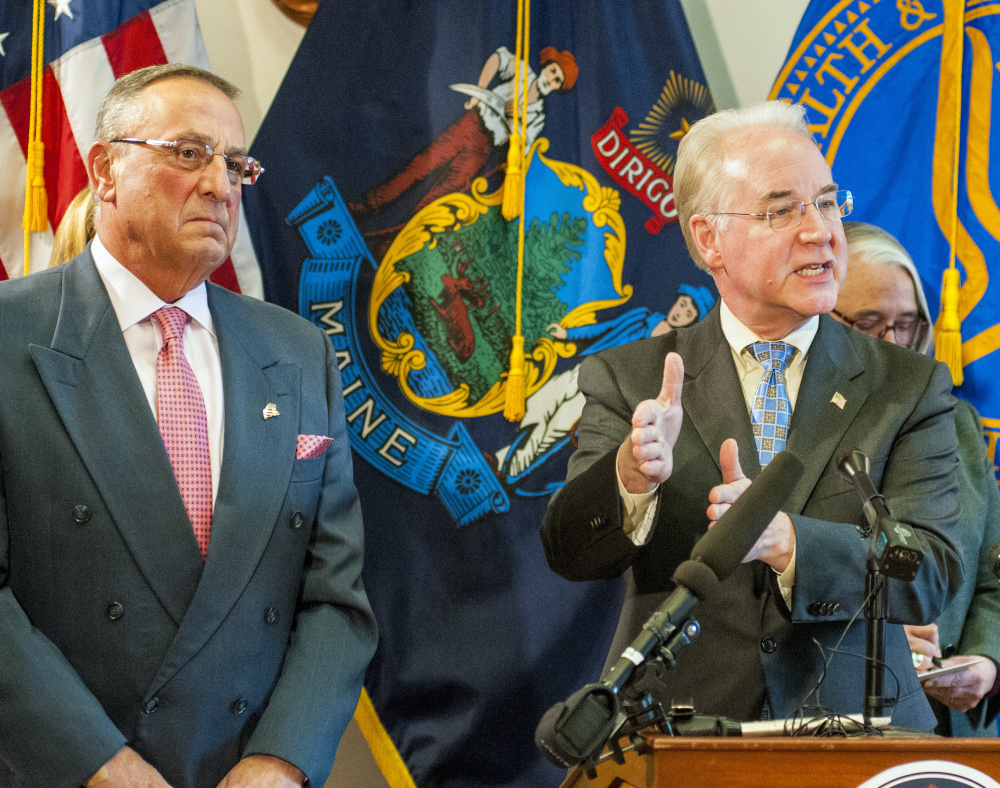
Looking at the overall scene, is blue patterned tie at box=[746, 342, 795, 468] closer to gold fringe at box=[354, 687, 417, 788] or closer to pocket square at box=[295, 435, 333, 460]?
pocket square at box=[295, 435, 333, 460]

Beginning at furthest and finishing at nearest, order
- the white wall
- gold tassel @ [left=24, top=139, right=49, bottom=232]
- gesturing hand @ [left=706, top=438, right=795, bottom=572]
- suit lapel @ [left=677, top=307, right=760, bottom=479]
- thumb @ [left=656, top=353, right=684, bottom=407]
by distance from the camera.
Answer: the white wall < gold tassel @ [left=24, top=139, right=49, bottom=232] < suit lapel @ [left=677, top=307, right=760, bottom=479] < thumb @ [left=656, top=353, right=684, bottom=407] < gesturing hand @ [left=706, top=438, right=795, bottom=572]

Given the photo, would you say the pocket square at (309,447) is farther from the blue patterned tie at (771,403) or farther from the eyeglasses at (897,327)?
the eyeglasses at (897,327)

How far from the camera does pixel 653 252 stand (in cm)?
293

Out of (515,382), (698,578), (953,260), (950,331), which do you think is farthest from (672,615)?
(953,260)

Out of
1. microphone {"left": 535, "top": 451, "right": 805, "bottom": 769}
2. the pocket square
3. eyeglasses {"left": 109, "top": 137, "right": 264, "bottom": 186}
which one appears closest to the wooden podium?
microphone {"left": 535, "top": 451, "right": 805, "bottom": 769}

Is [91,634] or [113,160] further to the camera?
[113,160]

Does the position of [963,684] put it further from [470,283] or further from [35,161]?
[35,161]

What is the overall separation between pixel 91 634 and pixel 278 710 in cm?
33

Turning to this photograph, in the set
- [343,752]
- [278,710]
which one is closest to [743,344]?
[278,710]

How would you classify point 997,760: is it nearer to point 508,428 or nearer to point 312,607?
point 312,607

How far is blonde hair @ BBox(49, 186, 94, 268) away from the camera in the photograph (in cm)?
225

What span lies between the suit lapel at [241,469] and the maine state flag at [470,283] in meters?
0.82

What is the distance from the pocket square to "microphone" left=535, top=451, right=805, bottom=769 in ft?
3.00

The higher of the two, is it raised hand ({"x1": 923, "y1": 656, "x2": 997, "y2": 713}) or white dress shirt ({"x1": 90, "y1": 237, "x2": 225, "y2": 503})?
white dress shirt ({"x1": 90, "y1": 237, "x2": 225, "y2": 503})
